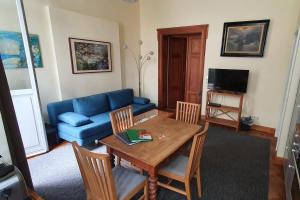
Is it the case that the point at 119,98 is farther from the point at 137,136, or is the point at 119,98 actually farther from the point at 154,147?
the point at 154,147

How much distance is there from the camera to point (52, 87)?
133 inches

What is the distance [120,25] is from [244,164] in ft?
13.5

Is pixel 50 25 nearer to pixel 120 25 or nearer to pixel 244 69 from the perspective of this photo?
pixel 120 25

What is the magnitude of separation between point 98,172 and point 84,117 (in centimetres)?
205

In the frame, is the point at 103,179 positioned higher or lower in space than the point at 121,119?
lower

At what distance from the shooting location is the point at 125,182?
64.2 inches

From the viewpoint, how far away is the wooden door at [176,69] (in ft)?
16.4

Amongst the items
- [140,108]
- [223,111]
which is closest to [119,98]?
[140,108]

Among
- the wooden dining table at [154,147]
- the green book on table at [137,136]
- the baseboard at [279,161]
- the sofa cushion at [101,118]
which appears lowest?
the baseboard at [279,161]

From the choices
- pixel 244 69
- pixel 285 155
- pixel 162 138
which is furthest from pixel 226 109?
pixel 162 138

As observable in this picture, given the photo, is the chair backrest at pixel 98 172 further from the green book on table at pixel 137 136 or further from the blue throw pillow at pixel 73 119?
the blue throw pillow at pixel 73 119

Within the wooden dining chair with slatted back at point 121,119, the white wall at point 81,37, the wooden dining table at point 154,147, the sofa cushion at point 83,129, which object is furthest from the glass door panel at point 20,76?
the wooden dining table at point 154,147

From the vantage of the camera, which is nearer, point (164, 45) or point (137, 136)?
point (137, 136)

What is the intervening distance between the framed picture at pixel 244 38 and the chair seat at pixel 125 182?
3371mm
